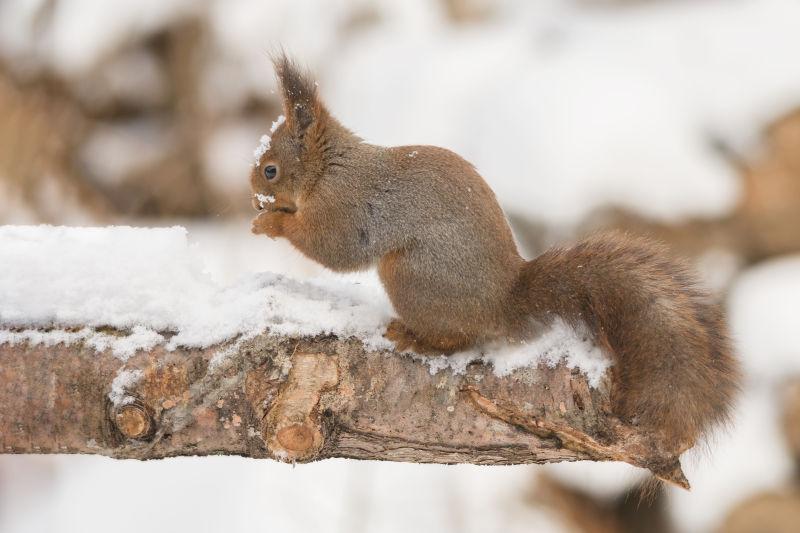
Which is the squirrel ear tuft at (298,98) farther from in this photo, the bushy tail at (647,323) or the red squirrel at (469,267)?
the bushy tail at (647,323)

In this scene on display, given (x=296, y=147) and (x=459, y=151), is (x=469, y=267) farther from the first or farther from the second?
(x=459, y=151)

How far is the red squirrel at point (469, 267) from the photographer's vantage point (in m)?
1.35

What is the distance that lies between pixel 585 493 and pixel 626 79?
178 cm

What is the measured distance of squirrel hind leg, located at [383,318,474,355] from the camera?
58.2 inches

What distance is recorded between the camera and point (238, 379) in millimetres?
1329

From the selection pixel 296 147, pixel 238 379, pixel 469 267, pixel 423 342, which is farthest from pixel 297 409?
pixel 296 147

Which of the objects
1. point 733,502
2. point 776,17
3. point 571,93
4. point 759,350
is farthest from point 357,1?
point 733,502

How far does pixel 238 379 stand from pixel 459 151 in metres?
2.30

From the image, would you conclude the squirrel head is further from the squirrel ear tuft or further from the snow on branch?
the snow on branch

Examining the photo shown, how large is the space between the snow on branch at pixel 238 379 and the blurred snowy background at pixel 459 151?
1.03 m

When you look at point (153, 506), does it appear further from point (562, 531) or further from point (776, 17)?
point (776, 17)

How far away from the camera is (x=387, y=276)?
1.61 m

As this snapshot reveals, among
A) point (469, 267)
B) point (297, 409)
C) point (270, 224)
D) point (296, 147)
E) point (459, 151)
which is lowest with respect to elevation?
point (297, 409)

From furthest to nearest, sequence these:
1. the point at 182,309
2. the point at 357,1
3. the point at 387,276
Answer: the point at 357,1, the point at 387,276, the point at 182,309
